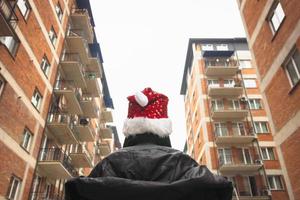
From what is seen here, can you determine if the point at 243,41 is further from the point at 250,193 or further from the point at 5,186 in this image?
the point at 5,186

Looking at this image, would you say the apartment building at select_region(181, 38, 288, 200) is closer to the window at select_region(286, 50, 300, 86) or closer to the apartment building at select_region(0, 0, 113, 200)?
the apartment building at select_region(0, 0, 113, 200)

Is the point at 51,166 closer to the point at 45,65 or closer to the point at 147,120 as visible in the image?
the point at 45,65

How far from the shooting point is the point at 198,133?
100 feet

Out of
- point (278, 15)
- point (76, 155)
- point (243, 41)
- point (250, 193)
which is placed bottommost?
point (250, 193)

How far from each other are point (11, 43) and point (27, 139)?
5.07 m

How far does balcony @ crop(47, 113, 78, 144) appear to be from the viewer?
675 inches

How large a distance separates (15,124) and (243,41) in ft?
95.6

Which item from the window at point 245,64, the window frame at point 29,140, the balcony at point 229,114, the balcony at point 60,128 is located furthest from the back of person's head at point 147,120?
A: the window at point 245,64

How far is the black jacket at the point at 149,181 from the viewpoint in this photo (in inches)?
67.2

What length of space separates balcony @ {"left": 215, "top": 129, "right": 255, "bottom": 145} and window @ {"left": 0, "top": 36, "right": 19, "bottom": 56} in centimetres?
1832

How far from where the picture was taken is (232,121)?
2762cm

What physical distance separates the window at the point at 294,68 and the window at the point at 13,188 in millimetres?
12834

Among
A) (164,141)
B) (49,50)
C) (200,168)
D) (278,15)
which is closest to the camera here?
(200,168)

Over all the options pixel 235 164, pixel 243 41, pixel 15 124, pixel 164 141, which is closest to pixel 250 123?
pixel 235 164
